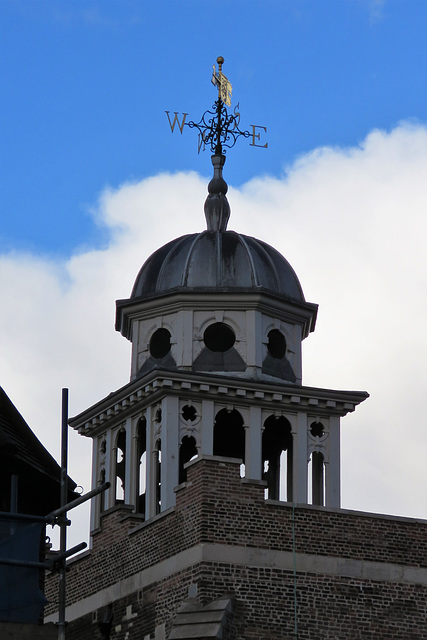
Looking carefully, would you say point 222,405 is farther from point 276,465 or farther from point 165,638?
point 165,638

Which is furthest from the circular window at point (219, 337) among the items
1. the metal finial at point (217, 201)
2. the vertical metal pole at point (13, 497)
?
the vertical metal pole at point (13, 497)

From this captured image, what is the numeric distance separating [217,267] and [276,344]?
2.61 m

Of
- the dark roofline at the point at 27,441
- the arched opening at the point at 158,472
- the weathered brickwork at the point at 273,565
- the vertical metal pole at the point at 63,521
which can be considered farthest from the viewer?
the arched opening at the point at 158,472

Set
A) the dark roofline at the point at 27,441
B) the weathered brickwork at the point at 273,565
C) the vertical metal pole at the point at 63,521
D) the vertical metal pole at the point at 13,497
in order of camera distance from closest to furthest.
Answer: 1. the vertical metal pole at the point at 63,521
2. the vertical metal pole at the point at 13,497
3. the dark roofline at the point at 27,441
4. the weathered brickwork at the point at 273,565

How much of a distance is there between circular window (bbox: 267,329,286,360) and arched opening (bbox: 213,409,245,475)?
2.24 m

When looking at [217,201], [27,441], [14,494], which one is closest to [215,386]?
[217,201]

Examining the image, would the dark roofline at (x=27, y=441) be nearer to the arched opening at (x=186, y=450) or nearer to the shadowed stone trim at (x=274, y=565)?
the shadowed stone trim at (x=274, y=565)

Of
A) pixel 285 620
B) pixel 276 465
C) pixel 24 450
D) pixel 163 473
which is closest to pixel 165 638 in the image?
pixel 285 620

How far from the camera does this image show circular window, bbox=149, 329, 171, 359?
1855 inches

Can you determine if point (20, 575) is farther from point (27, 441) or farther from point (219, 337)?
point (219, 337)

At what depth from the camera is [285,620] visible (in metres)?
35.8

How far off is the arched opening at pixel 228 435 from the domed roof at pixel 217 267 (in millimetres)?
3437

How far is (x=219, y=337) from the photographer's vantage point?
1847 inches

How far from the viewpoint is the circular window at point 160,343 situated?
155 feet
